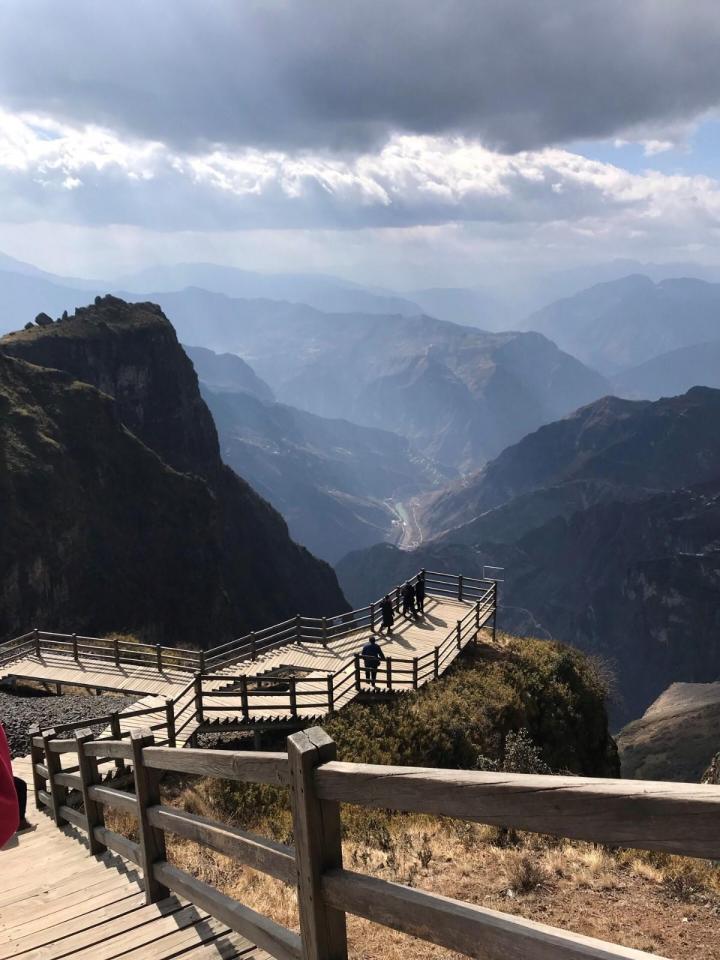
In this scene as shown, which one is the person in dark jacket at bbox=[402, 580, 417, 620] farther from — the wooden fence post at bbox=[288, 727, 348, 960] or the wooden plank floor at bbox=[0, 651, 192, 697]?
the wooden fence post at bbox=[288, 727, 348, 960]

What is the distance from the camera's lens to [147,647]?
876 inches

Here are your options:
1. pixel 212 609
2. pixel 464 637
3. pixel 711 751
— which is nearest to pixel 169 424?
pixel 212 609

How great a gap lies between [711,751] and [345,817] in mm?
39462

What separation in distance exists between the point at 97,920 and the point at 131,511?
9164 centimetres

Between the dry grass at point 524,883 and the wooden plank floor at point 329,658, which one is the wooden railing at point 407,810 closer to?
the dry grass at point 524,883

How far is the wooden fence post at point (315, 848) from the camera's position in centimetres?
309

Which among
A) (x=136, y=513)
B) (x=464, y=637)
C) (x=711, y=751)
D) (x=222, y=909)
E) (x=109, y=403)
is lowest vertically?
(x=711, y=751)

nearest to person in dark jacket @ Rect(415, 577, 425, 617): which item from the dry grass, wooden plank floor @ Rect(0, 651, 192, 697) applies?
wooden plank floor @ Rect(0, 651, 192, 697)

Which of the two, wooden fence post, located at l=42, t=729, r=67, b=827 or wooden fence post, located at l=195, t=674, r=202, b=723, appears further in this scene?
wooden fence post, located at l=195, t=674, r=202, b=723

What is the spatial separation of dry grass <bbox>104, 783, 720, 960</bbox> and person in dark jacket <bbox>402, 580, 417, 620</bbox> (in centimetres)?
1298

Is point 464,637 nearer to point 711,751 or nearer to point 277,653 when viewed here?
point 277,653

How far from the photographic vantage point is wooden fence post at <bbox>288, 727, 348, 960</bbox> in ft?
10.1

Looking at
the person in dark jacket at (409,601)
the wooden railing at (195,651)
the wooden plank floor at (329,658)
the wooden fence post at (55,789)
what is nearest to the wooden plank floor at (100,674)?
the wooden railing at (195,651)

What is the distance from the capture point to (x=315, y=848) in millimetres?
3098
